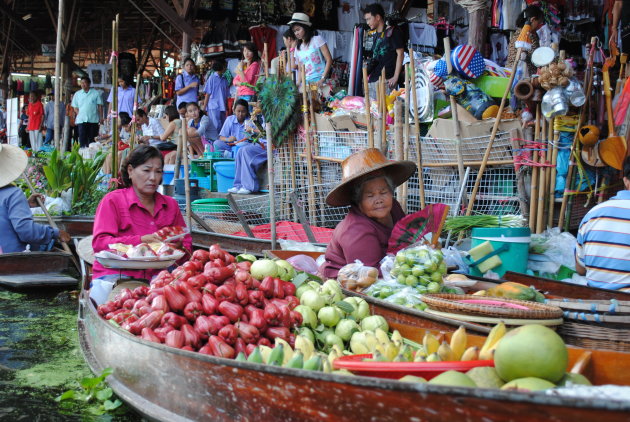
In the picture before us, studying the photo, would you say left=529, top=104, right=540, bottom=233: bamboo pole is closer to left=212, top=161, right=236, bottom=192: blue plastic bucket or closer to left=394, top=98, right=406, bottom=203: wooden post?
left=394, top=98, right=406, bottom=203: wooden post

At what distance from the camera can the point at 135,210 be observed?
432 cm

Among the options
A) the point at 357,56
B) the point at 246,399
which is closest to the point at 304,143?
the point at 357,56

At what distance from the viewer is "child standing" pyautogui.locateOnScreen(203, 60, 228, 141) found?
448 inches

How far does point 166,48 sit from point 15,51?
6069 mm

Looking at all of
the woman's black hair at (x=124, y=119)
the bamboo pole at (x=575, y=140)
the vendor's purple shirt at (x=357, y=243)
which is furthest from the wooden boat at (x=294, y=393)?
the woman's black hair at (x=124, y=119)

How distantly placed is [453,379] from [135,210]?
2.88 m

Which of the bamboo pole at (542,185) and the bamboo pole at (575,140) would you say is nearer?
the bamboo pole at (575,140)

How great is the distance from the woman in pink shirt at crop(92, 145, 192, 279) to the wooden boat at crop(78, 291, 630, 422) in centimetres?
78

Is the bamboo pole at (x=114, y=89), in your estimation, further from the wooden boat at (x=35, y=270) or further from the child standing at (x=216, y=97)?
the child standing at (x=216, y=97)

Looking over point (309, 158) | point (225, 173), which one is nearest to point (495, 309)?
point (309, 158)

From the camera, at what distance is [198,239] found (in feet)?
21.5

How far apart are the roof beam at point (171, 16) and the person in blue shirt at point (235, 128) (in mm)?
2328

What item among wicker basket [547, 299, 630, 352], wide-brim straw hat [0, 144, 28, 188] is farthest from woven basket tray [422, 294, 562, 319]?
→ wide-brim straw hat [0, 144, 28, 188]

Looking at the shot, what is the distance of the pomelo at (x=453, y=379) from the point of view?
1.97 metres
